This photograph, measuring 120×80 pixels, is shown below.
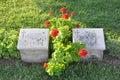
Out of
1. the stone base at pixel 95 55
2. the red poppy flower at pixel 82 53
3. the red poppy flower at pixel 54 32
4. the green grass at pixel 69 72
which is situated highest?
the red poppy flower at pixel 54 32

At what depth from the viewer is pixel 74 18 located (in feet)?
16.6

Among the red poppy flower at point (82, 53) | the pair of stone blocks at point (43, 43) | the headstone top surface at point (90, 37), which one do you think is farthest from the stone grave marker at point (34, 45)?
the red poppy flower at point (82, 53)

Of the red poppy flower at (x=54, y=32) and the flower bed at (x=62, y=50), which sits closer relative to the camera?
the flower bed at (x=62, y=50)

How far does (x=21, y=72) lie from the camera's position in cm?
398

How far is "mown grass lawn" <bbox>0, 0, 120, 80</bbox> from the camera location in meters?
3.91

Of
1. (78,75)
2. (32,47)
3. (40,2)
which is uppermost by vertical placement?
(40,2)

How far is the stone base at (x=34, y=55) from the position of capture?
4.06 m

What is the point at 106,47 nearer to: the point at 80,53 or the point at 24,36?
A: the point at 80,53

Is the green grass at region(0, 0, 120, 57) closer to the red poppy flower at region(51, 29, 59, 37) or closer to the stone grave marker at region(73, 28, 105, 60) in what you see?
the stone grave marker at region(73, 28, 105, 60)

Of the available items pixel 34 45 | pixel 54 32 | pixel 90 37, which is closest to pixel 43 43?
pixel 34 45

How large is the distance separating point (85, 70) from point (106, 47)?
22.0 inches

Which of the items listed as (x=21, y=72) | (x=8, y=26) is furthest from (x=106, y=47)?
(x=8, y=26)

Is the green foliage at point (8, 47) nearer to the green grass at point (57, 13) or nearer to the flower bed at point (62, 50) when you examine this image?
the flower bed at point (62, 50)

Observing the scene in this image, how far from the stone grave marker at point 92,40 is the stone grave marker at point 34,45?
0.43 meters
